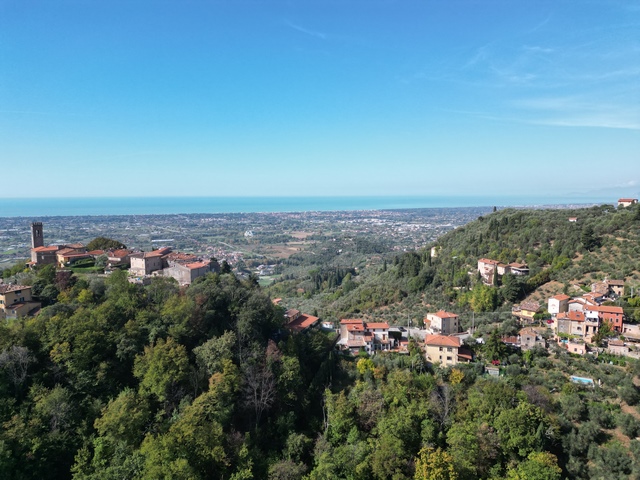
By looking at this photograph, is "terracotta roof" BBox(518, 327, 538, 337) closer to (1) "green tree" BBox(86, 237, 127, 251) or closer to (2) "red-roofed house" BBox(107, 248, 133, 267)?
(2) "red-roofed house" BBox(107, 248, 133, 267)

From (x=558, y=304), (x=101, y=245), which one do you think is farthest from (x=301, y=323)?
(x=101, y=245)

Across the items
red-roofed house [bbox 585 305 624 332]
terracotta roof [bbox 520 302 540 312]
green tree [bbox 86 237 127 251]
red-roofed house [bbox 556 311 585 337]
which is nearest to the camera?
red-roofed house [bbox 585 305 624 332]

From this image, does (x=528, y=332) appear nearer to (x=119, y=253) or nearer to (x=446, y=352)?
(x=446, y=352)

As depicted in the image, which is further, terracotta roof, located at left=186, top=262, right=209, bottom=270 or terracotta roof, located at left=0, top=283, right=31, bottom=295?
terracotta roof, located at left=186, top=262, right=209, bottom=270

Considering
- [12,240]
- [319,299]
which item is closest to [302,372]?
[319,299]

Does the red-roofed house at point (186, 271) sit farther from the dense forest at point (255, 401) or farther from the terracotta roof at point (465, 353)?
the terracotta roof at point (465, 353)

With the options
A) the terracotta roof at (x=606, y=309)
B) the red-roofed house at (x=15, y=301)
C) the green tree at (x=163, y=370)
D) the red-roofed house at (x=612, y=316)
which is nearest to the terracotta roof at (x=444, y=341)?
the terracotta roof at (x=606, y=309)

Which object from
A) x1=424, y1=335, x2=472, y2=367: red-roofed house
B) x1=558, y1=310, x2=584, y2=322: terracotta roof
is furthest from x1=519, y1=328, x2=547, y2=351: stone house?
x1=424, y1=335, x2=472, y2=367: red-roofed house

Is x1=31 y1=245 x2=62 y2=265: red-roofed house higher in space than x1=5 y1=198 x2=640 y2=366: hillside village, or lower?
higher
